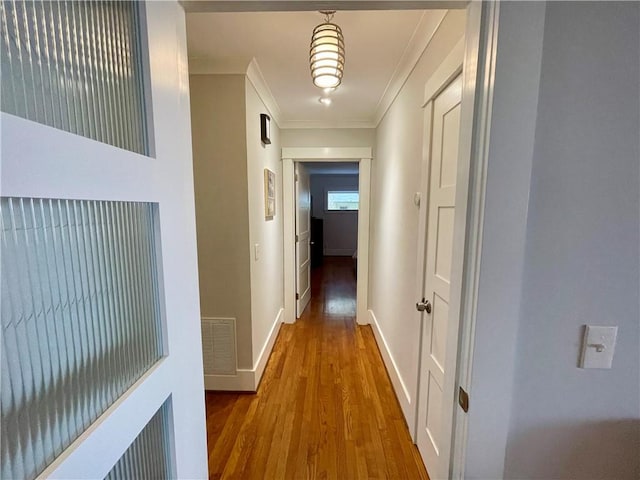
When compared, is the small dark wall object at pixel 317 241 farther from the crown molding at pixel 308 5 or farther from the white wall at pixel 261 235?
the crown molding at pixel 308 5

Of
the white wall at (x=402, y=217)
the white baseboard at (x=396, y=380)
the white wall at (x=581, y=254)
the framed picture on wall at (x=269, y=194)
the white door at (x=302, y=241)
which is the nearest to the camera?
the white wall at (x=581, y=254)

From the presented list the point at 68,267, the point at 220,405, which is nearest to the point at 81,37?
the point at 68,267

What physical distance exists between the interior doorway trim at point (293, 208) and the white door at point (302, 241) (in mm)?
138

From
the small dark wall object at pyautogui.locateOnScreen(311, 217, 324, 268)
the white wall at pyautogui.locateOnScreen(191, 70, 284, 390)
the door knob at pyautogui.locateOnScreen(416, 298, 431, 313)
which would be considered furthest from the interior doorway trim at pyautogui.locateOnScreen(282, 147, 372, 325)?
the small dark wall object at pyautogui.locateOnScreen(311, 217, 324, 268)

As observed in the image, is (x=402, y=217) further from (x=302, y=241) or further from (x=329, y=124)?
(x=302, y=241)

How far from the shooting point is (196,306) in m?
0.87

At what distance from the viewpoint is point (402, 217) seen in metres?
2.11

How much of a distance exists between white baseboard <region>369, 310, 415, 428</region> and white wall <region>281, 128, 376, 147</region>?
1986 mm

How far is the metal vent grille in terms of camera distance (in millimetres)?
2150

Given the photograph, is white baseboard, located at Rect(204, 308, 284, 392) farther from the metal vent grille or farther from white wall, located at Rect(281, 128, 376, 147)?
white wall, located at Rect(281, 128, 376, 147)

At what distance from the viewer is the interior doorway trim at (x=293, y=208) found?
3254 mm

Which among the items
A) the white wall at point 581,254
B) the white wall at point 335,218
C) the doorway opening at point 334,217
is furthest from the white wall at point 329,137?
the white wall at point 335,218

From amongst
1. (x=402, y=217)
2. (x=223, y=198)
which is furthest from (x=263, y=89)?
(x=402, y=217)

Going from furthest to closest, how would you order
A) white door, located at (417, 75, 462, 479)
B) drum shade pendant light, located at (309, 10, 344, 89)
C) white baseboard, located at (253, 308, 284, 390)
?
white baseboard, located at (253, 308, 284, 390) → drum shade pendant light, located at (309, 10, 344, 89) → white door, located at (417, 75, 462, 479)
